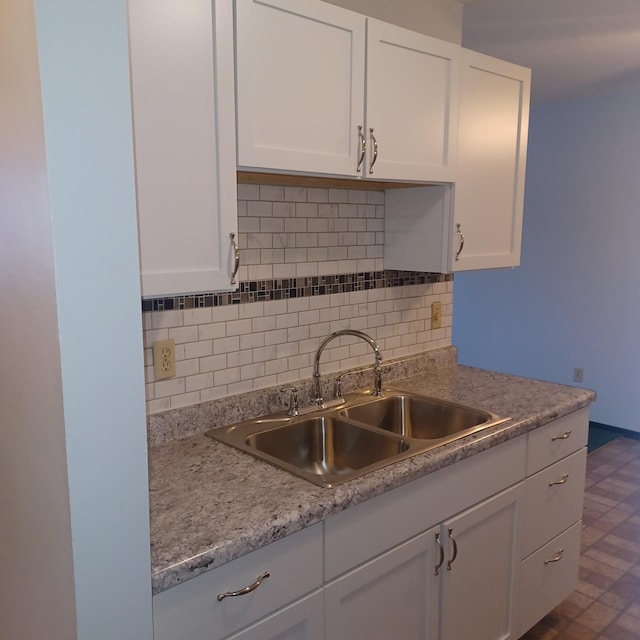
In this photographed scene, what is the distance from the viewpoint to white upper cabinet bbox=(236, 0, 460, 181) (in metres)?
1.52

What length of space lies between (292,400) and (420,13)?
154cm

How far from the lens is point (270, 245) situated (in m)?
1.99

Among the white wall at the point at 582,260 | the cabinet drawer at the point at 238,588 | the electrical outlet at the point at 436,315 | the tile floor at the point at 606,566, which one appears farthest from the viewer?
the white wall at the point at 582,260

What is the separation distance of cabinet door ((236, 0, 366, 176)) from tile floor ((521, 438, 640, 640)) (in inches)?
76.3

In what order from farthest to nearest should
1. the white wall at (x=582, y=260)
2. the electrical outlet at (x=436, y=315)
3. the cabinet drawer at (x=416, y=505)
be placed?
the white wall at (x=582, y=260) < the electrical outlet at (x=436, y=315) < the cabinet drawer at (x=416, y=505)

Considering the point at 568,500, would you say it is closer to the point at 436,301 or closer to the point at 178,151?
the point at 436,301

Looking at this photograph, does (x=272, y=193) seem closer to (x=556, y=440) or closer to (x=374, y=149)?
(x=374, y=149)

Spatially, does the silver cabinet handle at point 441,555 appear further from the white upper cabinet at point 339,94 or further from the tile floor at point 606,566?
the white upper cabinet at point 339,94

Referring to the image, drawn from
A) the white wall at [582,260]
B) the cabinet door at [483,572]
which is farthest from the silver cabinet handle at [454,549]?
the white wall at [582,260]

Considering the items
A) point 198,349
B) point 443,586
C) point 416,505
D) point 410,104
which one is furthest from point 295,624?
point 410,104

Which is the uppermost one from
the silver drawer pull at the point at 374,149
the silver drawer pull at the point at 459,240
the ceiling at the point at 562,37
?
the ceiling at the point at 562,37

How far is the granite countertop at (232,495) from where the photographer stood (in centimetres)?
116

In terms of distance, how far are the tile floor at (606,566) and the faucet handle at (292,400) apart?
1.28 m

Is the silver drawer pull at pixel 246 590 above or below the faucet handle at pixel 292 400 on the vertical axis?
below
